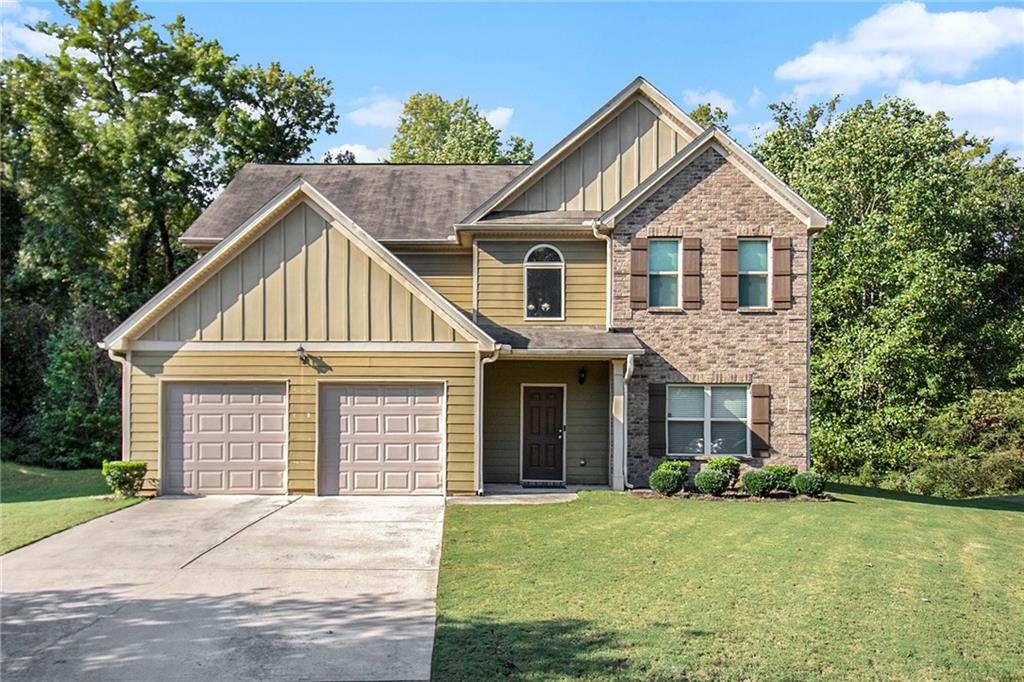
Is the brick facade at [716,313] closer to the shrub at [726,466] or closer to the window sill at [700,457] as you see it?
the window sill at [700,457]

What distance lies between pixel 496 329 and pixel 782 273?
593cm

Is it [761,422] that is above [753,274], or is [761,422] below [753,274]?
below

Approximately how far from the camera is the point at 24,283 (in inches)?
1000

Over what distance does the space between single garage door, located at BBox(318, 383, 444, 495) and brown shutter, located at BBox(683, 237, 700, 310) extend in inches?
212

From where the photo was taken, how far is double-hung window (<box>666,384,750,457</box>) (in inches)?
628

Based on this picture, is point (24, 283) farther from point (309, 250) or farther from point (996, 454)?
point (996, 454)

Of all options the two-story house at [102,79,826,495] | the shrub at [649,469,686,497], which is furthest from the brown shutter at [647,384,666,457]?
the shrub at [649,469,686,497]

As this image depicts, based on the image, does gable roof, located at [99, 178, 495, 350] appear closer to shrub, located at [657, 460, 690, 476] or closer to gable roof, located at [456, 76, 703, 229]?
gable roof, located at [456, 76, 703, 229]

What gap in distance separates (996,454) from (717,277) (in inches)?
495

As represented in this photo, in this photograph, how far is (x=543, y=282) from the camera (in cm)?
1678

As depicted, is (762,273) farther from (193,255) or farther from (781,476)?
(193,255)

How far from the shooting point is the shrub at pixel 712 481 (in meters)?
14.6

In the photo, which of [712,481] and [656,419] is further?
[656,419]

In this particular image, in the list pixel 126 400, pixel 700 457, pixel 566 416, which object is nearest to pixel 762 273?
pixel 700 457
